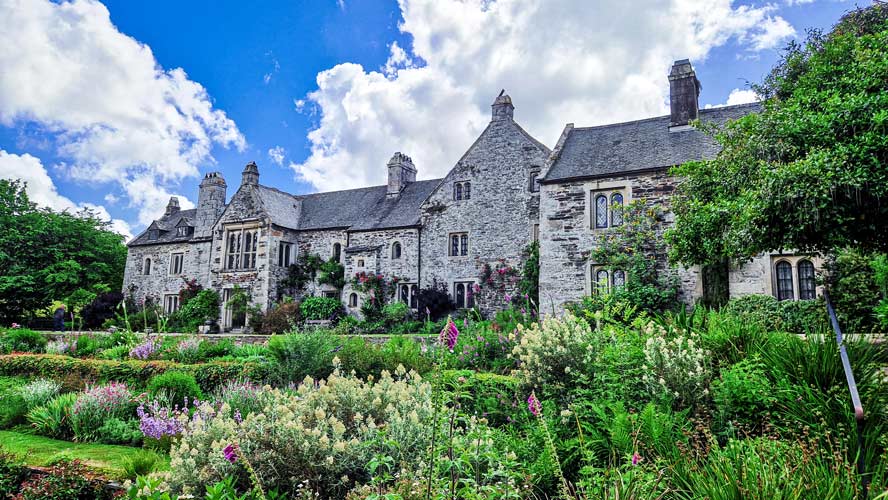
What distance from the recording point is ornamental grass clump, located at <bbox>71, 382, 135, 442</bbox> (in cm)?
754

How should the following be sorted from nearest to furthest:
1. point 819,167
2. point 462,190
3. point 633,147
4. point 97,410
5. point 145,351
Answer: point 97,410
point 819,167
point 145,351
point 633,147
point 462,190

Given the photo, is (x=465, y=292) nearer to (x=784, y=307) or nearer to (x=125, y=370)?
(x=784, y=307)

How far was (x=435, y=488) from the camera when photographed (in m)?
3.45

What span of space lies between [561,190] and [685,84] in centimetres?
656

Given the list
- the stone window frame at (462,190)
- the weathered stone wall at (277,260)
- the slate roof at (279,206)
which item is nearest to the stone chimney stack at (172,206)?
the slate roof at (279,206)

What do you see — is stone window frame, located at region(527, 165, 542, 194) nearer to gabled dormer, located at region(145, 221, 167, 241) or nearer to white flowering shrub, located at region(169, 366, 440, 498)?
white flowering shrub, located at region(169, 366, 440, 498)

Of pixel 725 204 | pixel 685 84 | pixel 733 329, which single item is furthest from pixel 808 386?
pixel 685 84

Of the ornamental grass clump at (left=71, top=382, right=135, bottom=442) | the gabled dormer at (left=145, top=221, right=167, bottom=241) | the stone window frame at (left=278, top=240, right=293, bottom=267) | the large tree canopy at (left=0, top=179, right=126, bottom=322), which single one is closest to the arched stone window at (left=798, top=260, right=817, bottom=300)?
the ornamental grass clump at (left=71, top=382, right=135, bottom=442)

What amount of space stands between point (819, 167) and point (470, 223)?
16958 mm

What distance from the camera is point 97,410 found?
772 centimetres

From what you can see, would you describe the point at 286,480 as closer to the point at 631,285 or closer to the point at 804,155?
the point at 804,155

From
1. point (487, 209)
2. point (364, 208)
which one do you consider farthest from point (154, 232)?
point (487, 209)

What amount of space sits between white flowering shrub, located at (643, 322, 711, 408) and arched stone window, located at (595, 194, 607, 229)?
45.0 ft

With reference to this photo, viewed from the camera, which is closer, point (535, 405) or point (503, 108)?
point (535, 405)
